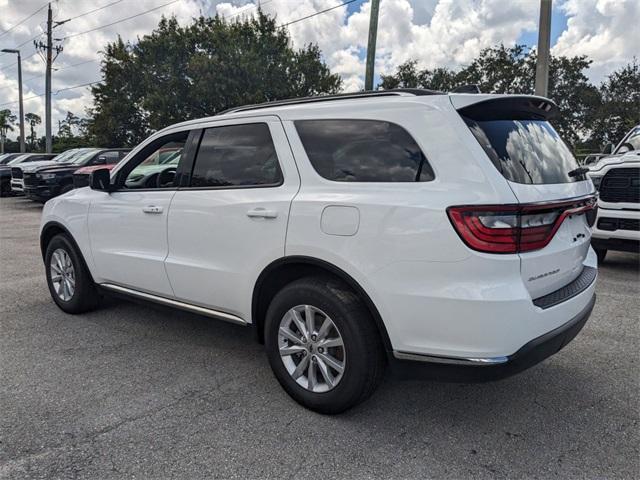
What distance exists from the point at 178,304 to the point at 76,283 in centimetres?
150

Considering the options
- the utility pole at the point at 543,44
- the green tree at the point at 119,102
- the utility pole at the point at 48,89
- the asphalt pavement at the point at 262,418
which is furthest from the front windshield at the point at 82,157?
the green tree at the point at 119,102

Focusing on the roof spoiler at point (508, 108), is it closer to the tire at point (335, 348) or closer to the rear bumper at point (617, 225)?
the tire at point (335, 348)

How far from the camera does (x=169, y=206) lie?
143 inches

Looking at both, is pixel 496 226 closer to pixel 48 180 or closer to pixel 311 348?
pixel 311 348

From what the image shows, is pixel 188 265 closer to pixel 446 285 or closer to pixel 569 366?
pixel 446 285

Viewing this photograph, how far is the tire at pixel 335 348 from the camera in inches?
105

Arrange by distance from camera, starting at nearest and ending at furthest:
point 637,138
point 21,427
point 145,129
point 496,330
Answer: point 496,330 < point 21,427 < point 637,138 < point 145,129

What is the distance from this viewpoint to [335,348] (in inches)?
112

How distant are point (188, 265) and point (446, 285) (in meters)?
1.90

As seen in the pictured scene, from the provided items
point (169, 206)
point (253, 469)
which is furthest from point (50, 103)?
point (253, 469)

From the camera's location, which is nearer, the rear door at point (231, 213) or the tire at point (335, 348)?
the tire at point (335, 348)

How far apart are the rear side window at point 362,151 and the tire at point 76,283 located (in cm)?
268

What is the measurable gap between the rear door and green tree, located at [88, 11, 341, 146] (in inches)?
1034

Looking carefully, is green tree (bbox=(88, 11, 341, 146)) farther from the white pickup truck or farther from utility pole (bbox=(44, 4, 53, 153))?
the white pickup truck
